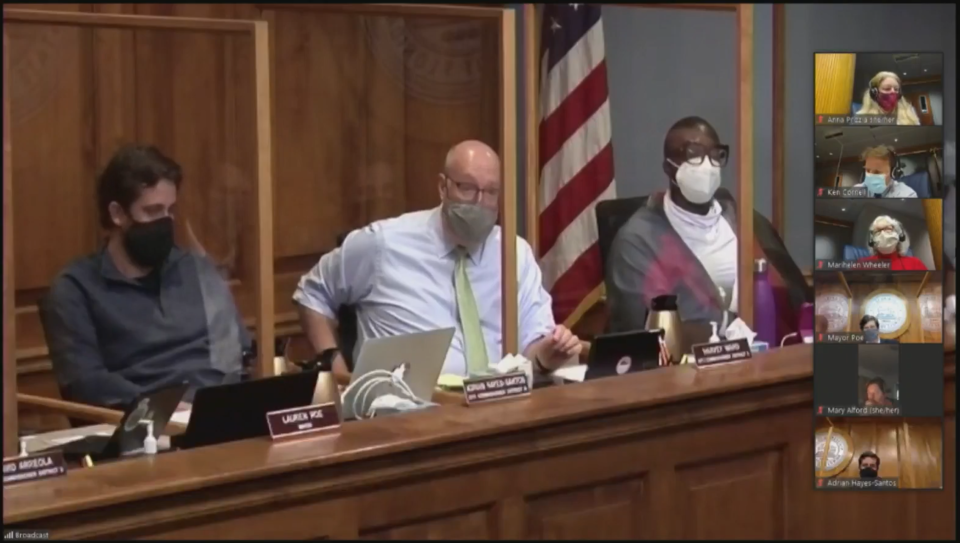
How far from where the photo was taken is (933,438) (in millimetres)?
2580

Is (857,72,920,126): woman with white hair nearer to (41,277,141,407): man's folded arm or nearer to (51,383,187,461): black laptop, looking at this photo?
(51,383,187,461): black laptop

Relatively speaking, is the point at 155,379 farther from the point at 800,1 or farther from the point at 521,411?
the point at 800,1

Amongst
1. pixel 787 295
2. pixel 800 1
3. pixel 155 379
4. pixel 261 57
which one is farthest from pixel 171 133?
pixel 800 1

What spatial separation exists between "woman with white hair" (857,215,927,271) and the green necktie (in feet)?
3.95

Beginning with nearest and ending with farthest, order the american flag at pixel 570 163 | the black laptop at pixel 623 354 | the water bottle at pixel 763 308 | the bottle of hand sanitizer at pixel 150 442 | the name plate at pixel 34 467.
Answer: the name plate at pixel 34 467
the bottle of hand sanitizer at pixel 150 442
the black laptop at pixel 623 354
the american flag at pixel 570 163
the water bottle at pixel 763 308

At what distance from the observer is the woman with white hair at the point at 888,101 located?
250cm

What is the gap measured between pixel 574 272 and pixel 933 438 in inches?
52.3

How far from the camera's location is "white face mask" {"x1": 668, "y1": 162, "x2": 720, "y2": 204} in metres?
3.80

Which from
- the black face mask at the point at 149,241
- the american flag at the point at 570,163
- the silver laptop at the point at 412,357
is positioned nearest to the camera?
the silver laptop at the point at 412,357

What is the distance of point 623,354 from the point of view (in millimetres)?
3270

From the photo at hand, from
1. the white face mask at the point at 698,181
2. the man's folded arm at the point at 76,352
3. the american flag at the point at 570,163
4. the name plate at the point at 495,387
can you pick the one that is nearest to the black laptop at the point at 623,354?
the name plate at the point at 495,387

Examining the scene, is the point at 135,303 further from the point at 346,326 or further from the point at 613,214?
the point at 613,214

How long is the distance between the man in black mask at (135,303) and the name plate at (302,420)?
56cm

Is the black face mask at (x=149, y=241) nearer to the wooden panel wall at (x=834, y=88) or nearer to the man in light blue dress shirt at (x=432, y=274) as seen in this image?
the man in light blue dress shirt at (x=432, y=274)
